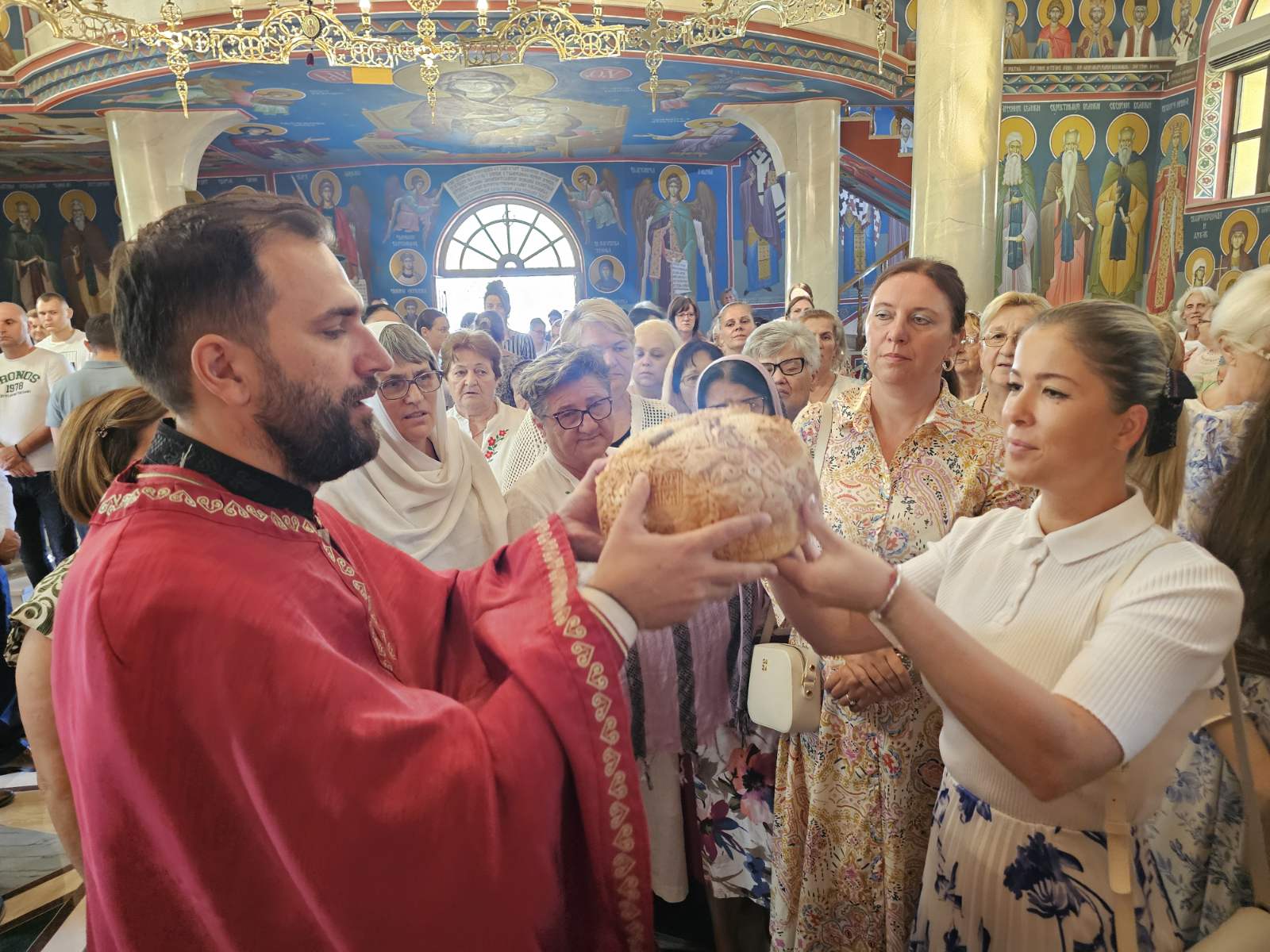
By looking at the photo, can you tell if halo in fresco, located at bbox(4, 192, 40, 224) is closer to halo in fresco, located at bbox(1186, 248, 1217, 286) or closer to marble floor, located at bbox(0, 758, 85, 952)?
marble floor, located at bbox(0, 758, 85, 952)

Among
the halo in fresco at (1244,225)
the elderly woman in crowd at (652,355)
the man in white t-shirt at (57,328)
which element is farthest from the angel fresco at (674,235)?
the elderly woman in crowd at (652,355)

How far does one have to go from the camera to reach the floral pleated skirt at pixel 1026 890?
1.29m

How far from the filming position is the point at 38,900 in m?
2.81

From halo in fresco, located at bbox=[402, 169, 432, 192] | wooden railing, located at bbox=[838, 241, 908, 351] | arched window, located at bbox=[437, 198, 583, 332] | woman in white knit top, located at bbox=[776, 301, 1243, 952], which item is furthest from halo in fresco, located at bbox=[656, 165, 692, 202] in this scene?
woman in white knit top, located at bbox=[776, 301, 1243, 952]

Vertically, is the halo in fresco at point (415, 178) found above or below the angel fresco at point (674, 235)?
above

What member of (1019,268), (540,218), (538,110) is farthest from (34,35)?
(1019,268)

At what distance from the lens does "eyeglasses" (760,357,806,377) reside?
331 centimetres

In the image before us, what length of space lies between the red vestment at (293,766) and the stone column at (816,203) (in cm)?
972

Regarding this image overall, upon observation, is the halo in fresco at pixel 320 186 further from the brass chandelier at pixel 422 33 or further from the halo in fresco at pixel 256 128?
the brass chandelier at pixel 422 33

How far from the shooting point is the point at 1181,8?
1104 cm

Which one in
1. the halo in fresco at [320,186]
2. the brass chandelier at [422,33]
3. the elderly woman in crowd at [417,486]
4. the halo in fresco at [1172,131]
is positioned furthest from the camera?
the halo in fresco at [320,186]

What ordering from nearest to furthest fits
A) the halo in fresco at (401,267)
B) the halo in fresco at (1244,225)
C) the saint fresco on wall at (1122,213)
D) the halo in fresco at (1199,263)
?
the halo in fresco at (1244,225) → the halo in fresco at (1199,263) → the saint fresco on wall at (1122,213) → the halo in fresco at (401,267)

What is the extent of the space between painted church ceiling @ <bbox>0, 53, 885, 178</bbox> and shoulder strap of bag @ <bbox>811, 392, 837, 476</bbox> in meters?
7.88

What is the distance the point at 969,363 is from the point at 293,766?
4.63 metres
